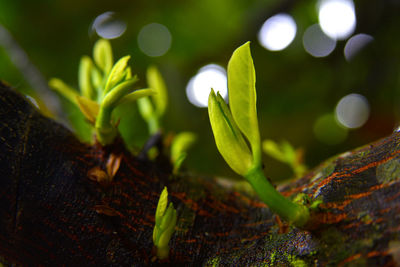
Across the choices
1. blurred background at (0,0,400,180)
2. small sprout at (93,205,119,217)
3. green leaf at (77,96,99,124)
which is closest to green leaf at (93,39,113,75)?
green leaf at (77,96,99,124)

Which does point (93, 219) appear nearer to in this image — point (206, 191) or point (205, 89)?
point (206, 191)

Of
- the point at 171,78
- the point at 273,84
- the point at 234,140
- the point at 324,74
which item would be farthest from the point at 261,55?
the point at 234,140

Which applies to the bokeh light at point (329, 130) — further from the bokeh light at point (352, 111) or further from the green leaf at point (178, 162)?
the green leaf at point (178, 162)

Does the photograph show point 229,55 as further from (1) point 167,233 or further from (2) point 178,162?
(1) point 167,233

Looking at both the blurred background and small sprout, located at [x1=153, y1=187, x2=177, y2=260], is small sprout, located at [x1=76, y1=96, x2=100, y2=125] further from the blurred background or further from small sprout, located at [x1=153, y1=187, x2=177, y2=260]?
the blurred background

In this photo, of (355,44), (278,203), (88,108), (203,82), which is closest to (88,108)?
(88,108)
